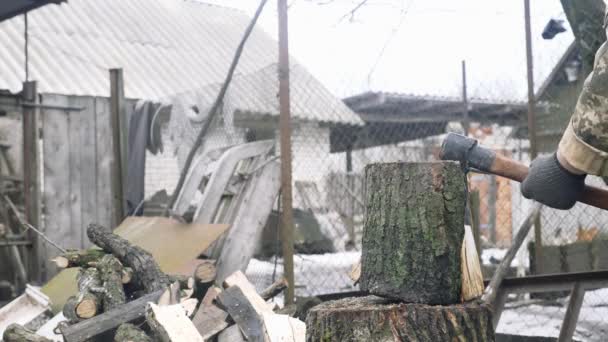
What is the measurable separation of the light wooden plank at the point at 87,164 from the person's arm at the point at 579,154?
6283mm

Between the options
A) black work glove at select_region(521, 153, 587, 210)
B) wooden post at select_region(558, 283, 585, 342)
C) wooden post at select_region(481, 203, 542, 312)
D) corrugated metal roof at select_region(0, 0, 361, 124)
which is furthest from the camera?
corrugated metal roof at select_region(0, 0, 361, 124)

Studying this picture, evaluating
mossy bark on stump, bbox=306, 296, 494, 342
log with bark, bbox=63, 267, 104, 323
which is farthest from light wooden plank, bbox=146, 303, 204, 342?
mossy bark on stump, bbox=306, 296, 494, 342

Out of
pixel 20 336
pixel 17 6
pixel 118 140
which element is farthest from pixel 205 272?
pixel 17 6

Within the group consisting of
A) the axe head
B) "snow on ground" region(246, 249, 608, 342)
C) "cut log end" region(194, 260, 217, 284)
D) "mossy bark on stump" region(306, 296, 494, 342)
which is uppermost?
the axe head

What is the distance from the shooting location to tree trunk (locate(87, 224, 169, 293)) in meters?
4.68

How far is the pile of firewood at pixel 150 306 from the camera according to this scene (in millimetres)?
4188

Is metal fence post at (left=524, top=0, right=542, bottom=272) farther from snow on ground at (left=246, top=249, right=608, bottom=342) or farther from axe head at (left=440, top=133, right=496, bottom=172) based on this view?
axe head at (left=440, top=133, right=496, bottom=172)

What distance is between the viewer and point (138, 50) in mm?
15734

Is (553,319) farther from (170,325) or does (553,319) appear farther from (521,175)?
(521,175)

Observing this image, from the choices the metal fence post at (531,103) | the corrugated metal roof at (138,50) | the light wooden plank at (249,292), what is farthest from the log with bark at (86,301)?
the corrugated metal roof at (138,50)

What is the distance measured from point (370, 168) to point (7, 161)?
585 centimetres

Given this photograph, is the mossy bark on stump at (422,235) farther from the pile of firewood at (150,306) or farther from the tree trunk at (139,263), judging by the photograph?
the tree trunk at (139,263)

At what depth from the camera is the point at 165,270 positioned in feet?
17.4

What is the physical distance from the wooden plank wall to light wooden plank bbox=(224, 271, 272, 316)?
3318mm
